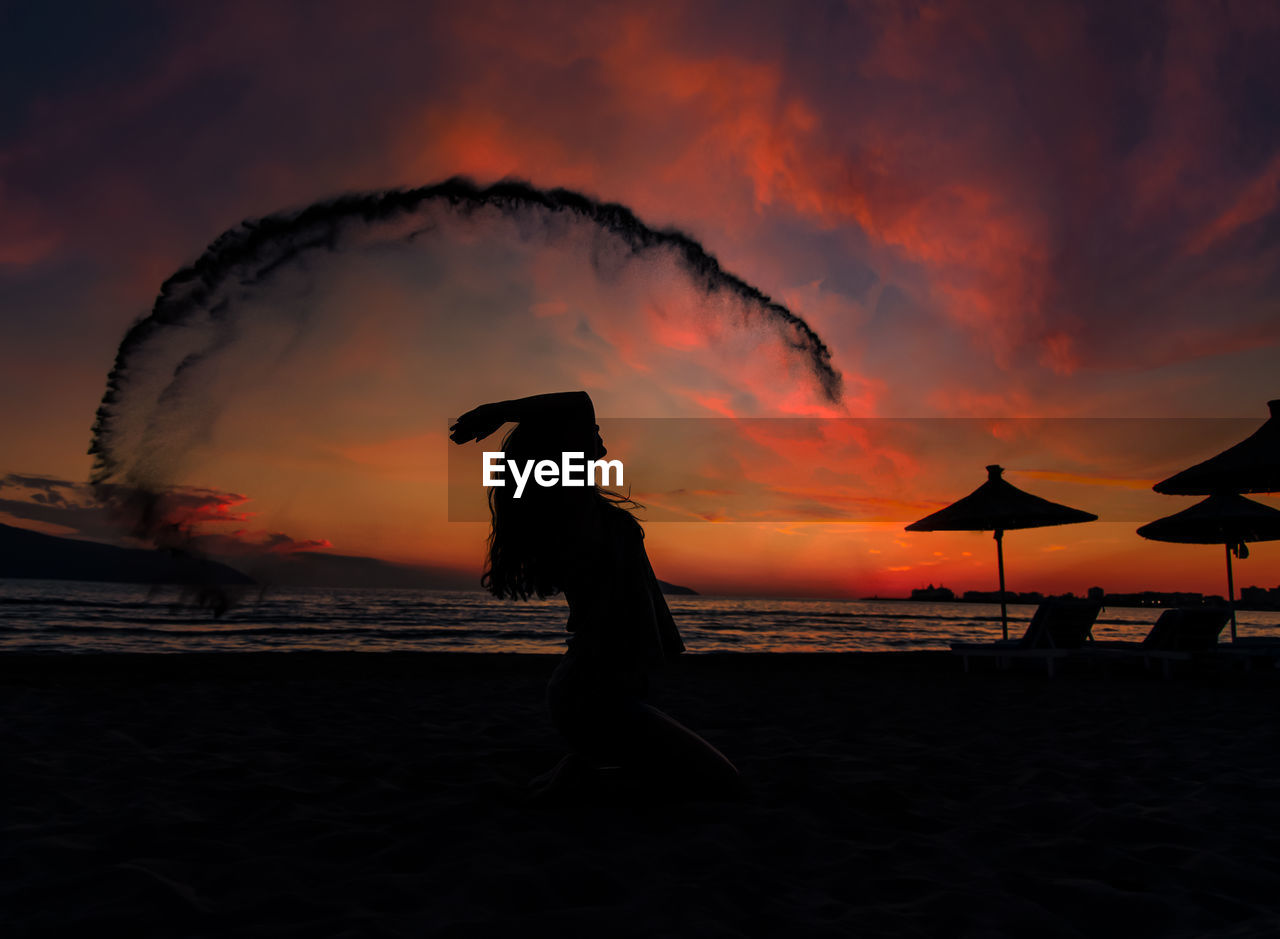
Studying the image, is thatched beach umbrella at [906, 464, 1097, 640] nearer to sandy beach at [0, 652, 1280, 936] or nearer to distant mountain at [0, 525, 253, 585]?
sandy beach at [0, 652, 1280, 936]

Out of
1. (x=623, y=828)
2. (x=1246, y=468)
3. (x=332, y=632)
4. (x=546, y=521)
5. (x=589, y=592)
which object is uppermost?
(x=1246, y=468)

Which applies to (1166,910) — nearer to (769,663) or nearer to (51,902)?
(51,902)

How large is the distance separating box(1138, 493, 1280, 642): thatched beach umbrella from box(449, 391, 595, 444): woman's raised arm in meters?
13.9

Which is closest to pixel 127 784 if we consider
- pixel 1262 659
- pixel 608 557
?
pixel 608 557

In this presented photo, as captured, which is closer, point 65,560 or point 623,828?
point 623,828

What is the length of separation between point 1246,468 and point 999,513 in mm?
3483

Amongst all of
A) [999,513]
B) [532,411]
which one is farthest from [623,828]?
[999,513]

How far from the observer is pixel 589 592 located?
344 cm

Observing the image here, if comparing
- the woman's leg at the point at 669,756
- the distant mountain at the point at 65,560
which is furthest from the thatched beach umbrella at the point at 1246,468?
the distant mountain at the point at 65,560

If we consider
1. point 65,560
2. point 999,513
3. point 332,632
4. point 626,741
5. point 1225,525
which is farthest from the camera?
point 65,560

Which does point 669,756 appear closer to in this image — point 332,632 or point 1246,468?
point 1246,468

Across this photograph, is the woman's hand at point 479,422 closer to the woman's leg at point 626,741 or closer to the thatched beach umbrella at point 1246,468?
the woman's leg at point 626,741

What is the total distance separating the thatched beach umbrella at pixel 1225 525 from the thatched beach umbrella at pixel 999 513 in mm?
2335

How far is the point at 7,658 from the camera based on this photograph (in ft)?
33.7
